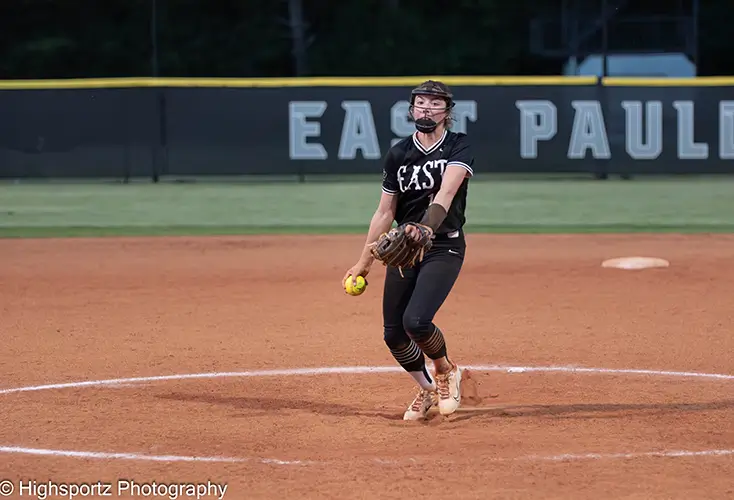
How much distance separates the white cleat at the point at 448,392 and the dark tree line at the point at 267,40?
25.7m

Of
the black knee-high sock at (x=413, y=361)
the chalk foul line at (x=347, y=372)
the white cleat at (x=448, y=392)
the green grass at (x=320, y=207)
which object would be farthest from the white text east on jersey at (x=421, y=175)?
the green grass at (x=320, y=207)

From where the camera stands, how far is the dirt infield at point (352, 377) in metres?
6.17

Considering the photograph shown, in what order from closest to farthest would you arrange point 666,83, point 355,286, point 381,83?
point 355,286 → point 666,83 → point 381,83

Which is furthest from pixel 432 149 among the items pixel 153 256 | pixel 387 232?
pixel 153 256

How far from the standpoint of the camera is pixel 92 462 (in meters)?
6.34

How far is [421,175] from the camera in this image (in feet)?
24.0

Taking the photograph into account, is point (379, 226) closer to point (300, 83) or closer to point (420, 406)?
point (420, 406)

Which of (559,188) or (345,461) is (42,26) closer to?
(559,188)

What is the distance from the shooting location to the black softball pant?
7219 millimetres

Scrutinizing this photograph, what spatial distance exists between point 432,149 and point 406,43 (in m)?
26.4

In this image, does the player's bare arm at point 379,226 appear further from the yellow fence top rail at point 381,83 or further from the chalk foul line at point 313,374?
the yellow fence top rail at point 381,83

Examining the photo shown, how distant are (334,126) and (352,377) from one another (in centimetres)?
1440

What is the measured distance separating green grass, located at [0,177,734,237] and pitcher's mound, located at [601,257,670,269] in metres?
3.24

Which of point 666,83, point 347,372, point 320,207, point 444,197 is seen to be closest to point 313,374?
point 347,372
